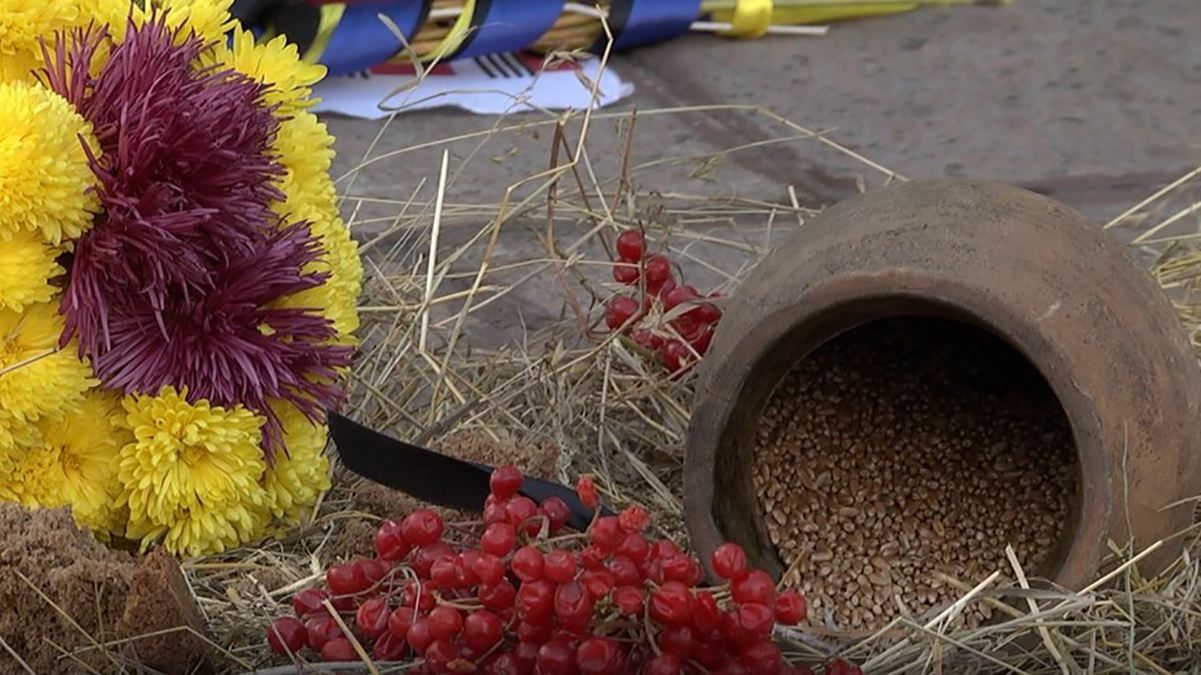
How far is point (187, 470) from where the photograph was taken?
1.24 m

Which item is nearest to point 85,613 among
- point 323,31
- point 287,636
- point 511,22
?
point 287,636

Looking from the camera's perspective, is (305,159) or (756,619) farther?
(305,159)

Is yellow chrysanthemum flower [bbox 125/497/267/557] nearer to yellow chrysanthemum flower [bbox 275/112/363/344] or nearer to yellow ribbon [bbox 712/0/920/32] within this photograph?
yellow chrysanthemum flower [bbox 275/112/363/344]

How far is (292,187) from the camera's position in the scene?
1354mm

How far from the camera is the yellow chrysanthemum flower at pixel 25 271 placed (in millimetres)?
1159

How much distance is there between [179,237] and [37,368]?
14 centimetres

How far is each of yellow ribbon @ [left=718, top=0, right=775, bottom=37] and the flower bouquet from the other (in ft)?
6.69

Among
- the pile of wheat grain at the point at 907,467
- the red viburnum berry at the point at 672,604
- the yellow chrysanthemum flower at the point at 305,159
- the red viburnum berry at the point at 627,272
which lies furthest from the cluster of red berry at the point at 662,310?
the red viburnum berry at the point at 672,604

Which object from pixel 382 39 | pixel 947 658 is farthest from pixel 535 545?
pixel 382 39

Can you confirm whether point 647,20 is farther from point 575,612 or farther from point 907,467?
point 575,612

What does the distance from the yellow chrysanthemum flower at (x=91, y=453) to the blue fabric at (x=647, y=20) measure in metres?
1.95

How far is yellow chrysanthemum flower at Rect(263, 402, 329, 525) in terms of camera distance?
4.30 feet

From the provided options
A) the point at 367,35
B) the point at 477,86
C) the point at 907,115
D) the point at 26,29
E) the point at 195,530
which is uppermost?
the point at 26,29

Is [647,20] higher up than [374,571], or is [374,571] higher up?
[374,571]
